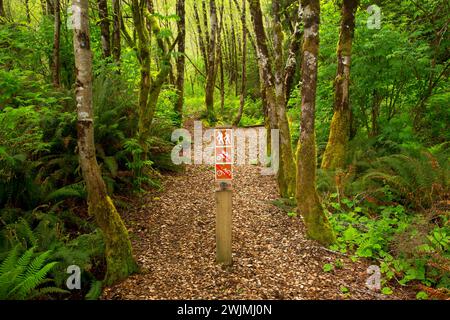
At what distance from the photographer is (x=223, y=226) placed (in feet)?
15.6

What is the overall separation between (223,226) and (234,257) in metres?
0.67

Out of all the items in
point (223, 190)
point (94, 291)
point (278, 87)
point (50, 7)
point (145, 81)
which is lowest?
point (94, 291)

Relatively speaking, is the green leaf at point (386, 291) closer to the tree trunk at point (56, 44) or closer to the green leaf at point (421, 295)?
the green leaf at point (421, 295)

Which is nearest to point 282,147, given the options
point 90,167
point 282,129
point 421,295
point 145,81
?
point 282,129

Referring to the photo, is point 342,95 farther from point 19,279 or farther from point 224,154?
point 19,279

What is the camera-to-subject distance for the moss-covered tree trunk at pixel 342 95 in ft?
24.3

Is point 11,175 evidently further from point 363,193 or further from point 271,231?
point 363,193

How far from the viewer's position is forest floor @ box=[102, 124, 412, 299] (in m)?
4.37

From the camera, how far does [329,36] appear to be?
29.2 feet

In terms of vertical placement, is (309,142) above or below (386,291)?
above

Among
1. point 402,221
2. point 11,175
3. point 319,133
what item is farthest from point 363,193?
point 11,175

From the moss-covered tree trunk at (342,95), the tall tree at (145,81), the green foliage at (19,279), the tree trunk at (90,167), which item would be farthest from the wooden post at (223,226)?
the moss-covered tree trunk at (342,95)
